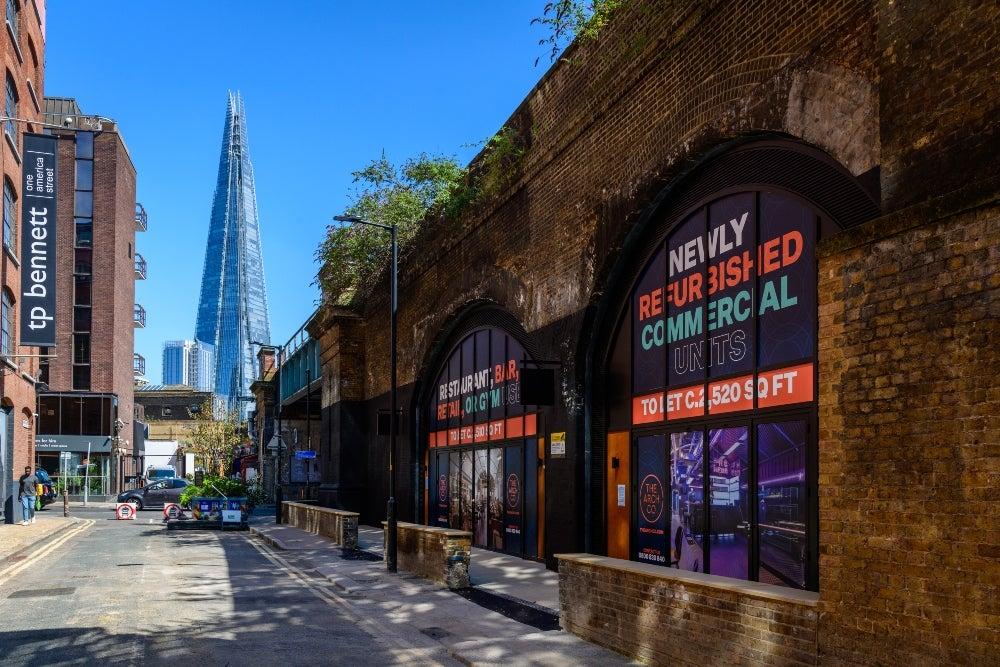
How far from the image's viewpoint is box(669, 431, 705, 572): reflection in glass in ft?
42.3

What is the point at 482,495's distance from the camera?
22.4m

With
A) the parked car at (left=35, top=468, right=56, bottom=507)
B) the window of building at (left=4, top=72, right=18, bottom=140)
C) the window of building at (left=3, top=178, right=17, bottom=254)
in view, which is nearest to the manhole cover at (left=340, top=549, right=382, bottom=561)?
the window of building at (left=3, top=178, right=17, bottom=254)

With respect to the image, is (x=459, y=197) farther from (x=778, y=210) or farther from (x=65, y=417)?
(x=65, y=417)

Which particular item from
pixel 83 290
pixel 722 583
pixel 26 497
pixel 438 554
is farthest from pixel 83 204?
pixel 722 583

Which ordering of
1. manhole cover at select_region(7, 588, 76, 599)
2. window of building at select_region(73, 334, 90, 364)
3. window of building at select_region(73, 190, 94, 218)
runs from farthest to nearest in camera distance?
window of building at select_region(73, 190, 94, 218) < window of building at select_region(73, 334, 90, 364) < manhole cover at select_region(7, 588, 76, 599)

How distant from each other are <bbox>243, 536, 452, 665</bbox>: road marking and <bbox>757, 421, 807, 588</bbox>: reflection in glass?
399cm

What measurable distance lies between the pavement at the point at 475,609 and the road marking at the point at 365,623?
0.33 feet

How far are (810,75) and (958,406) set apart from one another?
5.32 metres

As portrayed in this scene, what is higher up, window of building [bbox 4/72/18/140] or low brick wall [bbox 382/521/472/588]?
window of building [bbox 4/72/18/140]

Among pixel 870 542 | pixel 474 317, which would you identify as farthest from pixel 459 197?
pixel 870 542

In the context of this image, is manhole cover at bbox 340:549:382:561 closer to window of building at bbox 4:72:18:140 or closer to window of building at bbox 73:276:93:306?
window of building at bbox 4:72:18:140

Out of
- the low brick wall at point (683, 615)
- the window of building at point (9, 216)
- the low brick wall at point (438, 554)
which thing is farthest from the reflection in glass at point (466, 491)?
the window of building at point (9, 216)

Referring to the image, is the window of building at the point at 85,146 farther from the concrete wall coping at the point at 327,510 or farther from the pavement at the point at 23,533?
the concrete wall coping at the point at 327,510

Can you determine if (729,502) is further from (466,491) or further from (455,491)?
(455,491)
